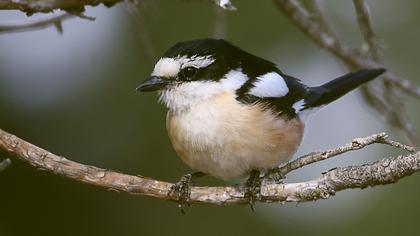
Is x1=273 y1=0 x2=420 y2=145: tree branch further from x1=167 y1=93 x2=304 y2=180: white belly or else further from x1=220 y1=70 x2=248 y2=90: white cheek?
x1=167 y1=93 x2=304 y2=180: white belly

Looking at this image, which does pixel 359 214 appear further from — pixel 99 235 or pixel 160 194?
pixel 160 194

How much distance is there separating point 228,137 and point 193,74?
1.53 ft

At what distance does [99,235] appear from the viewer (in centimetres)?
596

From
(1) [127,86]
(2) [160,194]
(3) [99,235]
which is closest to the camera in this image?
(2) [160,194]

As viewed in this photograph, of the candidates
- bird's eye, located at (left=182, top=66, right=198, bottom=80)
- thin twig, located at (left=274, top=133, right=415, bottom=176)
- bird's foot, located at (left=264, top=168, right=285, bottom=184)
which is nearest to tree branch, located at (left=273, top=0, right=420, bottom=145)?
bird's eye, located at (left=182, top=66, right=198, bottom=80)

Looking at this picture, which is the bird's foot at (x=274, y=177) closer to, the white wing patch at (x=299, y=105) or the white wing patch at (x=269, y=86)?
the white wing patch at (x=269, y=86)

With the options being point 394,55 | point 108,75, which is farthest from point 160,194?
point 394,55

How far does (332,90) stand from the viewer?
4.70 m

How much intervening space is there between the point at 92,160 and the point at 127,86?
2.43ft

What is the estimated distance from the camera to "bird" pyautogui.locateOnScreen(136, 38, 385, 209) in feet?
13.2

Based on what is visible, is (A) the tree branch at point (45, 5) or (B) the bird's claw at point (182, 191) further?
(B) the bird's claw at point (182, 191)

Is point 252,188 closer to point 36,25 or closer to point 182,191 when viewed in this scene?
point 182,191

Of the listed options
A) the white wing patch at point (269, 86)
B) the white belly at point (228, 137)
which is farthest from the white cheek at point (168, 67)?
the white wing patch at point (269, 86)

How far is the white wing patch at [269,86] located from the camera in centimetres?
424
